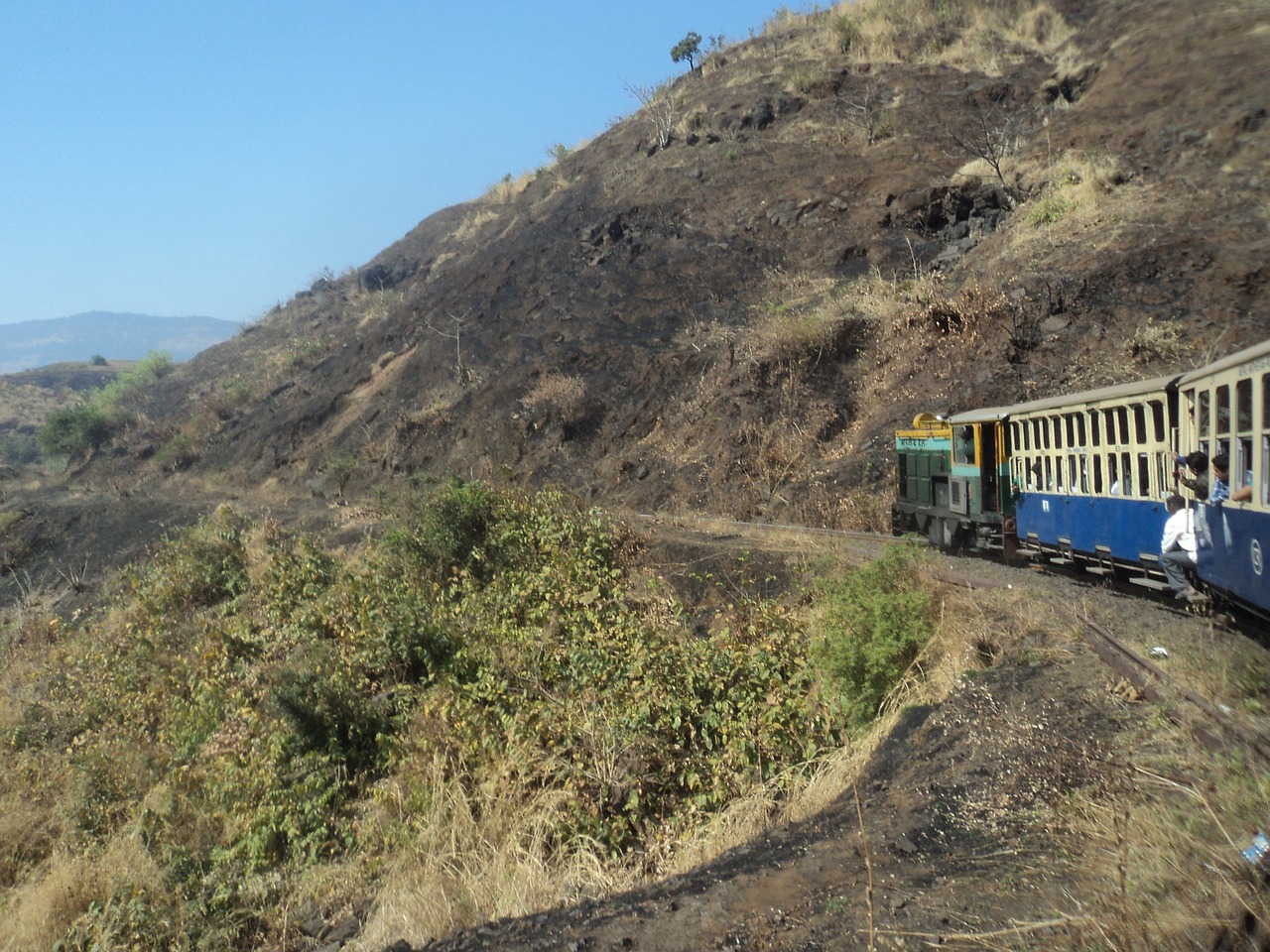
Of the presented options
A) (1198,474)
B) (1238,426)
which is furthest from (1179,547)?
(1238,426)

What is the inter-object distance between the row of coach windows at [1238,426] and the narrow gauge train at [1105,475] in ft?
0.05

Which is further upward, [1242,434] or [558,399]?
[1242,434]

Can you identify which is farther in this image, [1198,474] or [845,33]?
[845,33]

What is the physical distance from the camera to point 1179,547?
361 inches

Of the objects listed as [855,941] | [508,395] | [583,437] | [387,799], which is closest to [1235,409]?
[855,941]

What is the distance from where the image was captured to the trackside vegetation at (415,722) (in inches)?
352

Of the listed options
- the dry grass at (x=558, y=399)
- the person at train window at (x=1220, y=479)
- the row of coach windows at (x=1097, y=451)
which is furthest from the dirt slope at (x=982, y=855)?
the dry grass at (x=558, y=399)

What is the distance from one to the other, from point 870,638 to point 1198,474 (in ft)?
10.9

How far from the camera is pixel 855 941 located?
4301 mm

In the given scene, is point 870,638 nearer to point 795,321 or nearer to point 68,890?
point 68,890

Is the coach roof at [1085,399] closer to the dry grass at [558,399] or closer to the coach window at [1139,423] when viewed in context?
the coach window at [1139,423]

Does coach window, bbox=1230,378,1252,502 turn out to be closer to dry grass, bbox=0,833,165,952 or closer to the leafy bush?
dry grass, bbox=0,833,165,952

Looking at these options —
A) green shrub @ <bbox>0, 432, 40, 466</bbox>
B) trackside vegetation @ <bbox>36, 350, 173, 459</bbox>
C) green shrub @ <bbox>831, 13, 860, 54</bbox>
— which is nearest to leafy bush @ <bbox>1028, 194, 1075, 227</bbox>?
green shrub @ <bbox>831, 13, 860, 54</bbox>

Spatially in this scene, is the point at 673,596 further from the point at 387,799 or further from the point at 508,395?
the point at 508,395
